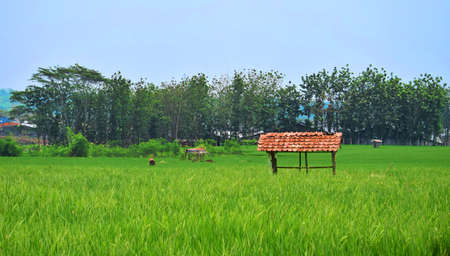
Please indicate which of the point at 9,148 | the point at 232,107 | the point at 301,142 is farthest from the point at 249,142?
the point at 301,142

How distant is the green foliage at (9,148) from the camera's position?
33156 mm

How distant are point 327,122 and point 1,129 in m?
69.1

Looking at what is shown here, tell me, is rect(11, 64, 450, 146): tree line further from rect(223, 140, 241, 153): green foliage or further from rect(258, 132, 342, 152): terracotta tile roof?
rect(258, 132, 342, 152): terracotta tile roof

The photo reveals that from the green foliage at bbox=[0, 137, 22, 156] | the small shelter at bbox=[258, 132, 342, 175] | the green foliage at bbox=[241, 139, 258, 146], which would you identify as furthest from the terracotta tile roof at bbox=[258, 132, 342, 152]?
the green foliage at bbox=[241, 139, 258, 146]

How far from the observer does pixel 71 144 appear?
33.8 meters

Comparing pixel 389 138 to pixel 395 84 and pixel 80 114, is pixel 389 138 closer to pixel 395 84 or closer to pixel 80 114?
pixel 395 84

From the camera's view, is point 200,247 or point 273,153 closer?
point 200,247

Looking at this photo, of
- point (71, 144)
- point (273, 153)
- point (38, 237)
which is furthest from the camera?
point (71, 144)

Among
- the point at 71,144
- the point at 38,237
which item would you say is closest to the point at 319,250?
the point at 38,237

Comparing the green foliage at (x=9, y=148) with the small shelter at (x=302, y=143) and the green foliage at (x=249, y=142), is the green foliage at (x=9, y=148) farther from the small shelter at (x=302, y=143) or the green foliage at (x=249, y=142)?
the green foliage at (x=249, y=142)

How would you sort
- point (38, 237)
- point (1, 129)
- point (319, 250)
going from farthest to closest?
point (1, 129), point (38, 237), point (319, 250)

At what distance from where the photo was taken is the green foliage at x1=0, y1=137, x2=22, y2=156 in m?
33.2

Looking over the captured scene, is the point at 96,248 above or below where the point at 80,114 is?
below

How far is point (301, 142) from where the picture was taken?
1230 centimetres
